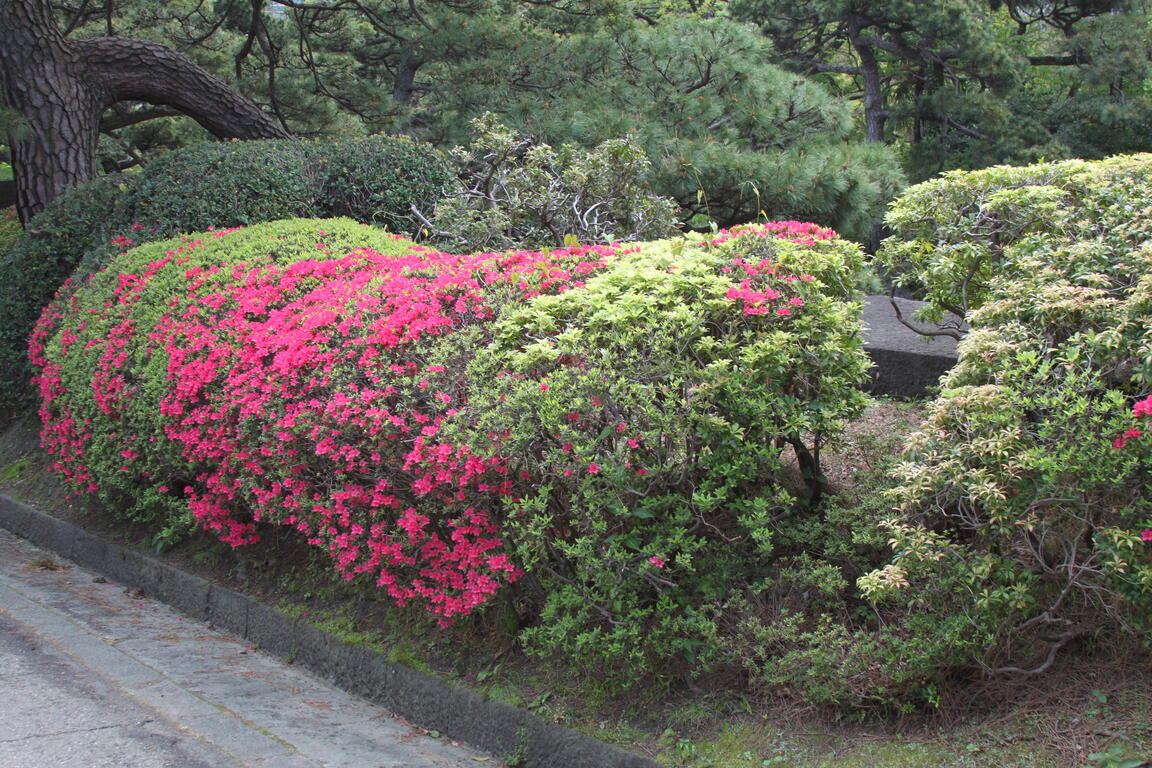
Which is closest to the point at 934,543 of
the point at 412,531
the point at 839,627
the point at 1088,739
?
the point at 839,627

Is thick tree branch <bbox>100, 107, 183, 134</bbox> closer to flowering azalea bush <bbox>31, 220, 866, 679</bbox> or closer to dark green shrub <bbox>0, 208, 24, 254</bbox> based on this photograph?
dark green shrub <bbox>0, 208, 24, 254</bbox>

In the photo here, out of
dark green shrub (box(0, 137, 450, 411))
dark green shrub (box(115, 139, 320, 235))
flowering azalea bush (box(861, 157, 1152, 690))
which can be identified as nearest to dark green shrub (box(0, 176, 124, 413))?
dark green shrub (box(0, 137, 450, 411))

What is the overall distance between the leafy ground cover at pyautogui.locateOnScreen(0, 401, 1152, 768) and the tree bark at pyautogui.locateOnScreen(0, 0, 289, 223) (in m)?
6.44

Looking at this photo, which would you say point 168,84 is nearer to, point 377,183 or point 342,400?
point 377,183

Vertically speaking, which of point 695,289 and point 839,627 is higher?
point 695,289

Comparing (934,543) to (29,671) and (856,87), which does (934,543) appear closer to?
(29,671)

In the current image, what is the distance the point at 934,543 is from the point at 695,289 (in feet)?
4.06

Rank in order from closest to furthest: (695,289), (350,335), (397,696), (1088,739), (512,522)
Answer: (1088,739) → (512,522) → (695,289) → (397,696) → (350,335)

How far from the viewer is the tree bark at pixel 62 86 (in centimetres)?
847

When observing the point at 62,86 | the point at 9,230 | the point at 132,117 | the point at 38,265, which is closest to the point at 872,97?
the point at 132,117

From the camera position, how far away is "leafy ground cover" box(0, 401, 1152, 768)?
2752 mm

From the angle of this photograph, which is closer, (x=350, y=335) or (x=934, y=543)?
(x=934, y=543)

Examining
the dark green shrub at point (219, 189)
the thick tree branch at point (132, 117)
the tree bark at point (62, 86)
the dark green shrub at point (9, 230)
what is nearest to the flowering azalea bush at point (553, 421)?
the dark green shrub at point (219, 189)

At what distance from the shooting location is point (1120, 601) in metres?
2.81
